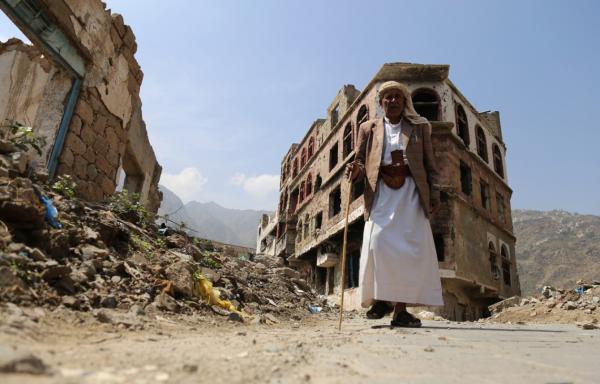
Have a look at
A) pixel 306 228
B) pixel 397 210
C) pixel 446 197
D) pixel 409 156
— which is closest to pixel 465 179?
pixel 446 197

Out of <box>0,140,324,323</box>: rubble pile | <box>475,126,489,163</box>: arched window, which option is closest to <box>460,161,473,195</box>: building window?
<box>475,126,489,163</box>: arched window

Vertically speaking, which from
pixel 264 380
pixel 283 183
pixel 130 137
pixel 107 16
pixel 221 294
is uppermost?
pixel 283 183

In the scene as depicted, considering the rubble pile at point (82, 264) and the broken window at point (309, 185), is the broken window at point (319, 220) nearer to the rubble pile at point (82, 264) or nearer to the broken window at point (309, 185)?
the broken window at point (309, 185)

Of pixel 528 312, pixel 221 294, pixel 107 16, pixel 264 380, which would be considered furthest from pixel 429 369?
pixel 528 312

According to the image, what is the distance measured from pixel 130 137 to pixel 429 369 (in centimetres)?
739

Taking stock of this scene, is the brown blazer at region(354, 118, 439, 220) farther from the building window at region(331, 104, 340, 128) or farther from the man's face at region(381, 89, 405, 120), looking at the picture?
the building window at region(331, 104, 340, 128)

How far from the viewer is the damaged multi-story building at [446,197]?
13344 mm

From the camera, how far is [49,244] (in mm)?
2637

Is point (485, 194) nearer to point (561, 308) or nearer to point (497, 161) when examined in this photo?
point (497, 161)

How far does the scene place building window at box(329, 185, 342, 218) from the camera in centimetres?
1728

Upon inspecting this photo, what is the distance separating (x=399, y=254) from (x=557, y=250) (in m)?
49.5

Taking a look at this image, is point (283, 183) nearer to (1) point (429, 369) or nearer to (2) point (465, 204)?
(2) point (465, 204)

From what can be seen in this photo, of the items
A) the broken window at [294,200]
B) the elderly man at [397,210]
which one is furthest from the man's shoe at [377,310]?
the broken window at [294,200]

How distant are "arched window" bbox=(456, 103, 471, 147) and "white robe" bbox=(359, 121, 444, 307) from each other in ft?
43.2
